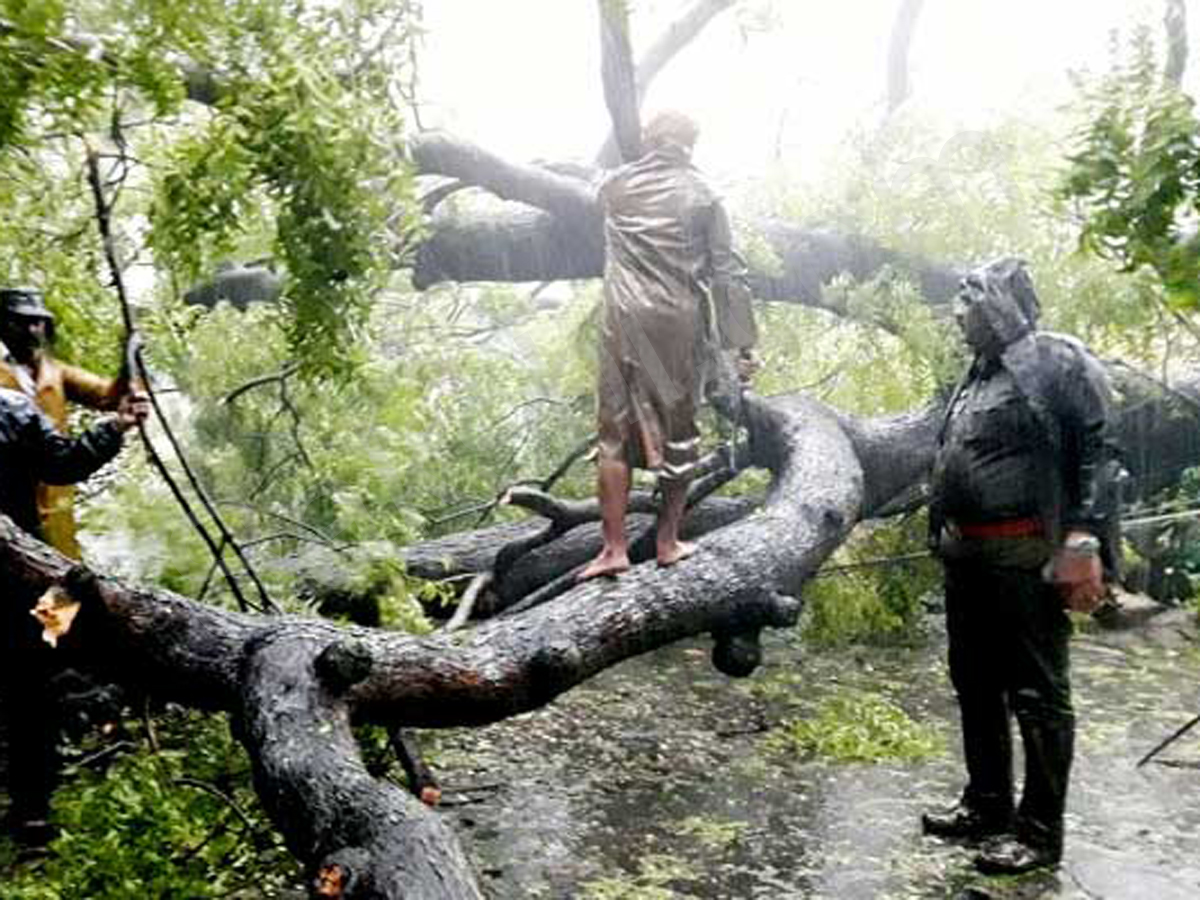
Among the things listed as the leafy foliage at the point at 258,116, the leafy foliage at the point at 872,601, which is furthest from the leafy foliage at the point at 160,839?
the leafy foliage at the point at 872,601

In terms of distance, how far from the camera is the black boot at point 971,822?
410 cm

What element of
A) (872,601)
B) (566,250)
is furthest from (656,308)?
(566,250)

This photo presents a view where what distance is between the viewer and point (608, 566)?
15.7 ft

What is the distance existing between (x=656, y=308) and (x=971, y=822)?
2.21 metres

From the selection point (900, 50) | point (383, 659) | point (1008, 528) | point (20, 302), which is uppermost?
point (900, 50)

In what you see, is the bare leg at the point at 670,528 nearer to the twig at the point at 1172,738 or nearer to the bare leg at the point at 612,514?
the bare leg at the point at 612,514

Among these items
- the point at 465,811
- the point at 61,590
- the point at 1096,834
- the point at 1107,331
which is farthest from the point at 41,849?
the point at 1107,331

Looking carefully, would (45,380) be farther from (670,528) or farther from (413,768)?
(670,528)

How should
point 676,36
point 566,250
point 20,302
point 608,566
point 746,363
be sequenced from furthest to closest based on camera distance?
point 676,36 → point 566,250 → point 746,363 → point 608,566 → point 20,302

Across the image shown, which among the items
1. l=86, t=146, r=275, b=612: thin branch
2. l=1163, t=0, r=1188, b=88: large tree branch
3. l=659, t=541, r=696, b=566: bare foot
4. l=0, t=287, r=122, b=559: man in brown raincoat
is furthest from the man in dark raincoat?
l=0, t=287, r=122, b=559: man in brown raincoat

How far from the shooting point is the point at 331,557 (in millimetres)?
6273

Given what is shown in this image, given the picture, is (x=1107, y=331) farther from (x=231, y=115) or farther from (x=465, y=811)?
(x=231, y=115)

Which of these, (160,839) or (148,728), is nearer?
(160,839)

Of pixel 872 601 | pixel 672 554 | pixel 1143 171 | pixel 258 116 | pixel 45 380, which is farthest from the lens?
pixel 872 601
